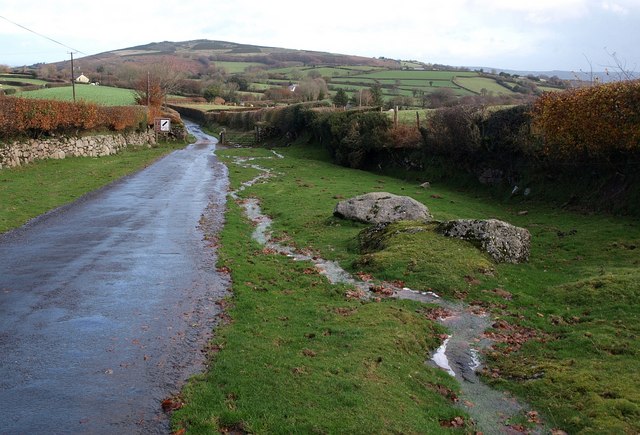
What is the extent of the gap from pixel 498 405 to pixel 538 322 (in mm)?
3971

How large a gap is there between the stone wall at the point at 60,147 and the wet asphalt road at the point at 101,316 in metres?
13.8

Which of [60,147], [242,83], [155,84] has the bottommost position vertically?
[60,147]

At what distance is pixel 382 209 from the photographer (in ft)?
69.4

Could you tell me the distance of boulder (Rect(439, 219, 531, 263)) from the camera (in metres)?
16.3

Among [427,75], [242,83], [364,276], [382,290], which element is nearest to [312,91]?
[427,75]

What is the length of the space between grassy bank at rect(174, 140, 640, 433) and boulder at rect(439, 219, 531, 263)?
467mm

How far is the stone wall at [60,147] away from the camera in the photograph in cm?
3359

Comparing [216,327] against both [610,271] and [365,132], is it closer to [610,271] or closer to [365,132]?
[610,271]

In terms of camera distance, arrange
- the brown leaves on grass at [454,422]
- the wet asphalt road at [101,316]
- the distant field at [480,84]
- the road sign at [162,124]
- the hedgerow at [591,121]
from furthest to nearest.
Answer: the distant field at [480,84]
the road sign at [162,124]
the hedgerow at [591,121]
the brown leaves on grass at [454,422]
the wet asphalt road at [101,316]

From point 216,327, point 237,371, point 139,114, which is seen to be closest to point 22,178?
point 216,327

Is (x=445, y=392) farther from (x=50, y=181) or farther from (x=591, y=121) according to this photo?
(x=50, y=181)

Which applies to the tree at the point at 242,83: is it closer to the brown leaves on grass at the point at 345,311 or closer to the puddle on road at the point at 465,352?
the puddle on road at the point at 465,352

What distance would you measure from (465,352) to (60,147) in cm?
3825

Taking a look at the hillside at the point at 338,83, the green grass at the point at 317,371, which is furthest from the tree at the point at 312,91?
the green grass at the point at 317,371
